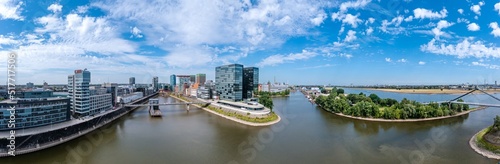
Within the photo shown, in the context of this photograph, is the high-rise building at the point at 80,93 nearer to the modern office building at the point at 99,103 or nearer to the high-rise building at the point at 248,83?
the modern office building at the point at 99,103

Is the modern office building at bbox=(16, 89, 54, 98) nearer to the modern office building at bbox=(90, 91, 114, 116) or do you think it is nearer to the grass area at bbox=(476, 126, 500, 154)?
the modern office building at bbox=(90, 91, 114, 116)

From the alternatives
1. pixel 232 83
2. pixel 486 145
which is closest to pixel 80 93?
pixel 232 83

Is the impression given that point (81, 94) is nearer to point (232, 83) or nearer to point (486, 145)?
point (232, 83)

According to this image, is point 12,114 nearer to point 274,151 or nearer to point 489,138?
point 274,151

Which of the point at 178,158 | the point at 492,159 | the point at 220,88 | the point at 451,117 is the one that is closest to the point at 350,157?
the point at 492,159

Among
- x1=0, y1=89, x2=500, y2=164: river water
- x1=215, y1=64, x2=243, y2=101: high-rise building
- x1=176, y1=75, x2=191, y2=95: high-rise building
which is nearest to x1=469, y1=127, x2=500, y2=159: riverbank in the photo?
→ x1=0, y1=89, x2=500, y2=164: river water

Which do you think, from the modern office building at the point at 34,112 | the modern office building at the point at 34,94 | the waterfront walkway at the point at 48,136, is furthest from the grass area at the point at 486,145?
the modern office building at the point at 34,94
